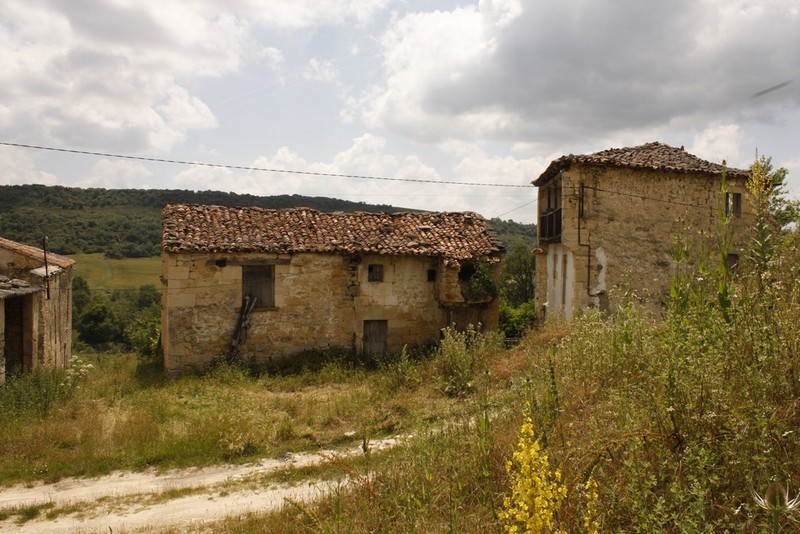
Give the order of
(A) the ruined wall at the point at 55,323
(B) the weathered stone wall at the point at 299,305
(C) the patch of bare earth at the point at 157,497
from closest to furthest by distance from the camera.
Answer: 1. (C) the patch of bare earth at the point at 157,497
2. (A) the ruined wall at the point at 55,323
3. (B) the weathered stone wall at the point at 299,305

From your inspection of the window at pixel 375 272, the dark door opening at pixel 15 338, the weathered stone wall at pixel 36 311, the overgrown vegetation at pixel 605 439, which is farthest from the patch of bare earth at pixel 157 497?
the window at pixel 375 272

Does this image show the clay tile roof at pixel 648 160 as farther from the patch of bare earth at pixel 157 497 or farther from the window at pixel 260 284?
the patch of bare earth at pixel 157 497

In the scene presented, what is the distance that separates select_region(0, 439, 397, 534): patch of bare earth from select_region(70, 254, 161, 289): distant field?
132 feet

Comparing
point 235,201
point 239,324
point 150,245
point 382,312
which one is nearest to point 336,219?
point 382,312

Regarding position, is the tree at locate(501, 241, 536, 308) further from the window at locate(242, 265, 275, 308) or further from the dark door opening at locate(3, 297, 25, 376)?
the dark door opening at locate(3, 297, 25, 376)

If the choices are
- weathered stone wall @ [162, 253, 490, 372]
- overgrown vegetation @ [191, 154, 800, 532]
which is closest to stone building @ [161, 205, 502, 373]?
weathered stone wall @ [162, 253, 490, 372]

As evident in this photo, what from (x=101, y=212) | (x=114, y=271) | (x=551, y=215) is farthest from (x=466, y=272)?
(x=101, y=212)

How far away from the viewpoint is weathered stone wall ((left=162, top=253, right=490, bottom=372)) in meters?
13.0

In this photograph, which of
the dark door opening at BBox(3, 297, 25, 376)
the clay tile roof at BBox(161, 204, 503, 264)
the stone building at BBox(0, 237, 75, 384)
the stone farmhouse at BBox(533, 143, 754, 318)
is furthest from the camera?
the stone farmhouse at BBox(533, 143, 754, 318)

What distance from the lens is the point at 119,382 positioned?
470 inches

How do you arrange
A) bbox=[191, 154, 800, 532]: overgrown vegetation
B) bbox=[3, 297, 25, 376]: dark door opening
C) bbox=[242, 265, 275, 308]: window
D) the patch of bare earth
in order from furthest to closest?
bbox=[242, 265, 275, 308]: window, bbox=[3, 297, 25, 376]: dark door opening, the patch of bare earth, bbox=[191, 154, 800, 532]: overgrown vegetation

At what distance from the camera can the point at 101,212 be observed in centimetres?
5244

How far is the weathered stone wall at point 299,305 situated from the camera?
1295 centimetres

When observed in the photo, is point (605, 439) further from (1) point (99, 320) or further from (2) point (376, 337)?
(1) point (99, 320)
